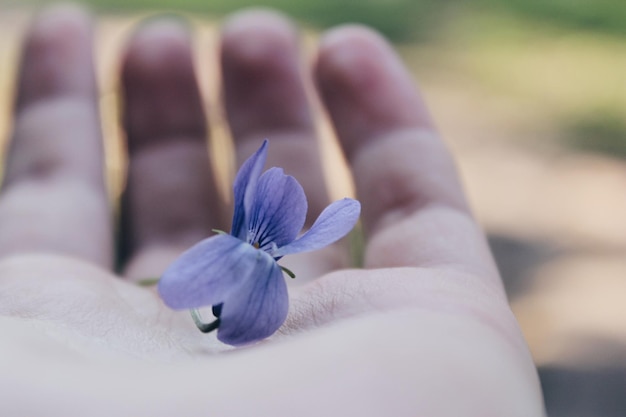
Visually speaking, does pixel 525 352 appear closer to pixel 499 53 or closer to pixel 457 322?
pixel 457 322

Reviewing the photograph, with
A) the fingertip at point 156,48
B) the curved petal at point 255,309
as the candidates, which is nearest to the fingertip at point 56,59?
the fingertip at point 156,48

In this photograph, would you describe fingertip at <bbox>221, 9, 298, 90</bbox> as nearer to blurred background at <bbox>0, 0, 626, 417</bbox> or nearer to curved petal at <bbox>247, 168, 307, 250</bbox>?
blurred background at <bbox>0, 0, 626, 417</bbox>

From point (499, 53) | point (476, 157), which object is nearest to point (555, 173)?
point (476, 157)

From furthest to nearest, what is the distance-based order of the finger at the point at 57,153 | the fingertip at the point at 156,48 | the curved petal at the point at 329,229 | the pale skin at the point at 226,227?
the fingertip at the point at 156,48
the finger at the point at 57,153
the curved petal at the point at 329,229
the pale skin at the point at 226,227

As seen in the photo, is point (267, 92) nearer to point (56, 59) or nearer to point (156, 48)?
point (156, 48)

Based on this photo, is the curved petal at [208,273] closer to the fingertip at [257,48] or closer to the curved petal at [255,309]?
the curved petal at [255,309]

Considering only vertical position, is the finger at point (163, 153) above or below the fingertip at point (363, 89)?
below

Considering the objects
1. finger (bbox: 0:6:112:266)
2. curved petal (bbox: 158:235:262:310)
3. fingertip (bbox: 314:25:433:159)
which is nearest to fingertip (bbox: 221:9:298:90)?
fingertip (bbox: 314:25:433:159)
